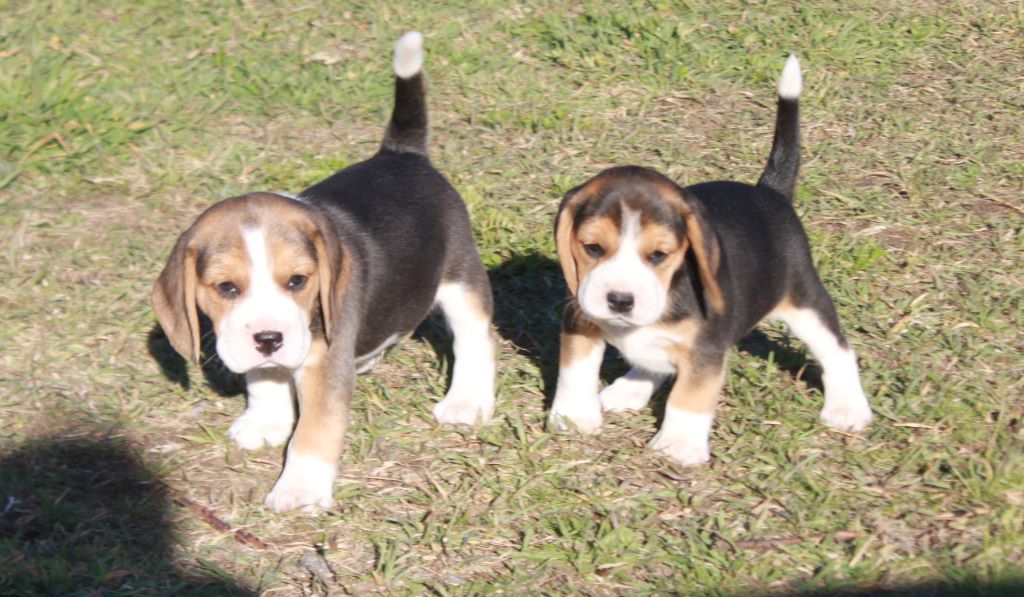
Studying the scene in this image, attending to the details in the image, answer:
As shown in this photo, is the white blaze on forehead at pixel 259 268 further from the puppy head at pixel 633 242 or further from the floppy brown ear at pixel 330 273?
the puppy head at pixel 633 242

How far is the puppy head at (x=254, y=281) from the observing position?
4.75 meters

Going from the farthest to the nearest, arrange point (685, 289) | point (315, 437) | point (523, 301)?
1. point (523, 301)
2. point (685, 289)
3. point (315, 437)

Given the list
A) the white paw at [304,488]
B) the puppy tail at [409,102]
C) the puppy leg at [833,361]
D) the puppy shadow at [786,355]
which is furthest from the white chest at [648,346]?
the puppy tail at [409,102]

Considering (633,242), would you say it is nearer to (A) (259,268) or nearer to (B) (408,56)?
(A) (259,268)

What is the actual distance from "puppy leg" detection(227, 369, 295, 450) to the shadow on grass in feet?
1.48

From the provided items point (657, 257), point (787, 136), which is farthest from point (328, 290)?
point (787, 136)

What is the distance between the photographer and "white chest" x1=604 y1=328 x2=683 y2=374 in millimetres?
5305

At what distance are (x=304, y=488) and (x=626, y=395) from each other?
1.68m

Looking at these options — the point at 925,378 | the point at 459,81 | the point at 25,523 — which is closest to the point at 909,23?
the point at 459,81

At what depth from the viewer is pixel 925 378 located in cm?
607

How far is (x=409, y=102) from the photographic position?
5.99 metres

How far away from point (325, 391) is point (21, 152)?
4011 millimetres

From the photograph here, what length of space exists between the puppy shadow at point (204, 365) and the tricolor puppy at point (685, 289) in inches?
65.2

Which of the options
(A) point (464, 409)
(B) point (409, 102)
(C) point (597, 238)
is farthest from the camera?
(B) point (409, 102)
